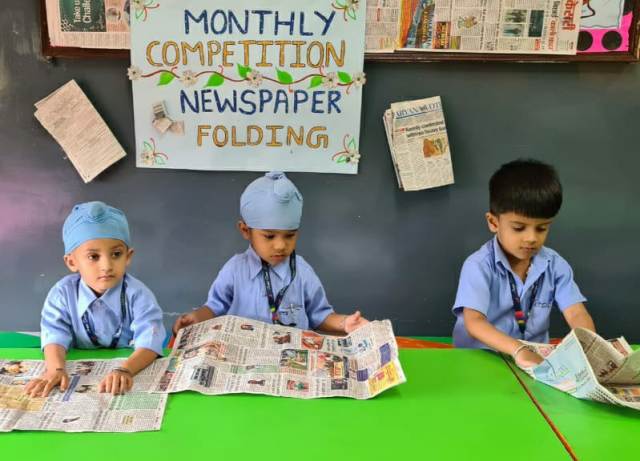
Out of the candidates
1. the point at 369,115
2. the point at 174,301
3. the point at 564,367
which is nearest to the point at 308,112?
the point at 369,115

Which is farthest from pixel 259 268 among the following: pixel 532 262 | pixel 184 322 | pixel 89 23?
pixel 89 23

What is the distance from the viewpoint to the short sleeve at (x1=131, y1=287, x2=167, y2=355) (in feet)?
4.60

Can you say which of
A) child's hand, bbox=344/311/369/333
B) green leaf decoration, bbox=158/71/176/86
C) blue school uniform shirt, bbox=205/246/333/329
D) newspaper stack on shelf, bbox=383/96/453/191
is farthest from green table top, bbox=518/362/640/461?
green leaf decoration, bbox=158/71/176/86

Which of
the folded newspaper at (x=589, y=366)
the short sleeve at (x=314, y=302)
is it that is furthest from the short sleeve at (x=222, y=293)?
the folded newspaper at (x=589, y=366)

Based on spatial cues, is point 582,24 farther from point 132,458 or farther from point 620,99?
point 132,458

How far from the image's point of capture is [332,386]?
4.18 ft

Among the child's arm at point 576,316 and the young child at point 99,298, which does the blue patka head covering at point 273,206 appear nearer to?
the young child at point 99,298

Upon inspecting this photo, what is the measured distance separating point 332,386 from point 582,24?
1.79 m

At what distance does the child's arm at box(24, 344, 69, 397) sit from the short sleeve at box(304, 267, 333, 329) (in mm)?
786

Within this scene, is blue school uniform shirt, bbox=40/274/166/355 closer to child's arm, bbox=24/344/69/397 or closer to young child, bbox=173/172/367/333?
child's arm, bbox=24/344/69/397

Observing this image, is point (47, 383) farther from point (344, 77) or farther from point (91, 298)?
point (344, 77)

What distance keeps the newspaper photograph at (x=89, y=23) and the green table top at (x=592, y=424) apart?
6.43 ft

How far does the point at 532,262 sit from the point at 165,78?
156 centimetres

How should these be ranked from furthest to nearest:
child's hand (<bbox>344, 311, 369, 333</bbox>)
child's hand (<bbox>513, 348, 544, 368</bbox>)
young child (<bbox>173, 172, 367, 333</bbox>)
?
young child (<bbox>173, 172, 367, 333</bbox>) < child's hand (<bbox>344, 311, 369, 333</bbox>) < child's hand (<bbox>513, 348, 544, 368</bbox>)
